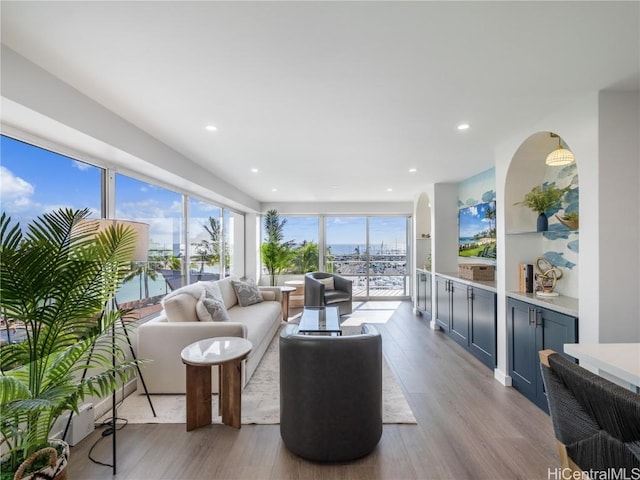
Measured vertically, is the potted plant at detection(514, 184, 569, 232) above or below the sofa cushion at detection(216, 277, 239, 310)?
above

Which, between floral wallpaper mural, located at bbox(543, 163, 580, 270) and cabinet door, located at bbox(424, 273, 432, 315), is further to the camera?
cabinet door, located at bbox(424, 273, 432, 315)

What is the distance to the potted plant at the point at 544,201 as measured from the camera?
9.14 ft

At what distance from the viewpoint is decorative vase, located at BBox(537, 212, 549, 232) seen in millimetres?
2834

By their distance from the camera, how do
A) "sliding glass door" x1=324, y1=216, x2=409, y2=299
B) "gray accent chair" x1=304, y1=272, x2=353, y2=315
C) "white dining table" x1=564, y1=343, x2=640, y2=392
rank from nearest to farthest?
"white dining table" x1=564, y1=343, x2=640, y2=392 → "gray accent chair" x1=304, y1=272, x2=353, y2=315 → "sliding glass door" x1=324, y1=216, x2=409, y2=299

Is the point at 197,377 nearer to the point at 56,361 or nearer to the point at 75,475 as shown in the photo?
the point at 75,475

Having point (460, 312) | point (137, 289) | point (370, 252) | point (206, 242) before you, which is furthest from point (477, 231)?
point (137, 289)

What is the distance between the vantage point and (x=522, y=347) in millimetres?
2795

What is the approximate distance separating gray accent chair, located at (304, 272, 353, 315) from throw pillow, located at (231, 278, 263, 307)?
44.2 inches

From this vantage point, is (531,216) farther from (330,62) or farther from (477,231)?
(330,62)

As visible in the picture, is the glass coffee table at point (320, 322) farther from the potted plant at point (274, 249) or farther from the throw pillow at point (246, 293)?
the potted plant at point (274, 249)

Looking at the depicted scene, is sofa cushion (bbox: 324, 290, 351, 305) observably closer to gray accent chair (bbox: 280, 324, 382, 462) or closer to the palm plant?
the palm plant

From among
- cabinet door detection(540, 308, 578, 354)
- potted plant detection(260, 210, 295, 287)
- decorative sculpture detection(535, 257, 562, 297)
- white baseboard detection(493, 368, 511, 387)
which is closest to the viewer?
cabinet door detection(540, 308, 578, 354)

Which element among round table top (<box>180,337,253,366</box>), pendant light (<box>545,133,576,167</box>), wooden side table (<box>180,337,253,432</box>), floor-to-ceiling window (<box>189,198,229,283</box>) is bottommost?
wooden side table (<box>180,337,253,432</box>)

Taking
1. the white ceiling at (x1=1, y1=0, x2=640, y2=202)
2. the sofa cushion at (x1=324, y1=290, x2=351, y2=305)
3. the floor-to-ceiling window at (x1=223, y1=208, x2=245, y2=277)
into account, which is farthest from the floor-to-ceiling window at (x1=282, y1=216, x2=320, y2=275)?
the white ceiling at (x1=1, y1=0, x2=640, y2=202)
